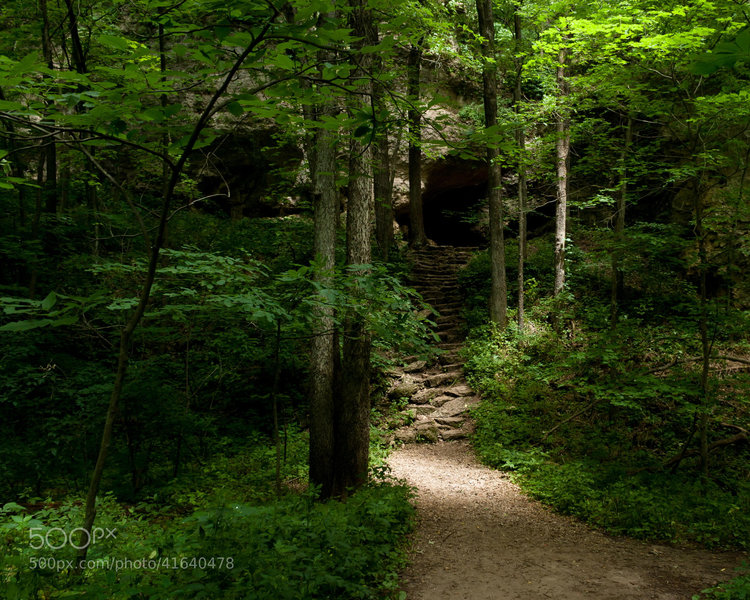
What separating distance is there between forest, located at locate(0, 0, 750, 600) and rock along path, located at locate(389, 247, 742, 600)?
0.07 meters

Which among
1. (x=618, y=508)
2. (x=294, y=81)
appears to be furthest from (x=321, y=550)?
(x=618, y=508)

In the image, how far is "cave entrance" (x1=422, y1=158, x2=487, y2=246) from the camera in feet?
61.4

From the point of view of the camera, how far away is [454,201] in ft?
66.7

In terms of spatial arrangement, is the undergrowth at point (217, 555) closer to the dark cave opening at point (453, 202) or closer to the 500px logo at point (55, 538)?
the 500px logo at point (55, 538)

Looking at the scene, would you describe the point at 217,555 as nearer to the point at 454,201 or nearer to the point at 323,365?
Result: the point at 323,365

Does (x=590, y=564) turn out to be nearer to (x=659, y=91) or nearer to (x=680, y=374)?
(x=680, y=374)

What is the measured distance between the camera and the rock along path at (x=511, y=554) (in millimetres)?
3727

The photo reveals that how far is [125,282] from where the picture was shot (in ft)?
24.3

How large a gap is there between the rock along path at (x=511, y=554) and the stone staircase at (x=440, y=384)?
3.33ft

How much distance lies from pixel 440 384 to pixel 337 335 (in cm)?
567

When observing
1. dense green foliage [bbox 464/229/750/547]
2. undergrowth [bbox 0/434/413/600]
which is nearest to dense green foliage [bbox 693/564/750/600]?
dense green foliage [bbox 464/229/750/547]

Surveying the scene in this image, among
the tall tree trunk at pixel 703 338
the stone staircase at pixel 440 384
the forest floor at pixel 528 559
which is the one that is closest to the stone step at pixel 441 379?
the stone staircase at pixel 440 384

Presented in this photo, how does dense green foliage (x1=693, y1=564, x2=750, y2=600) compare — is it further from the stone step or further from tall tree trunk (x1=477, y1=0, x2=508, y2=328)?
tall tree trunk (x1=477, y1=0, x2=508, y2=328)

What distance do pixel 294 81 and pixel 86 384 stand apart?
20.6 ft
